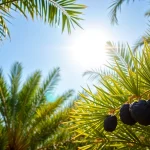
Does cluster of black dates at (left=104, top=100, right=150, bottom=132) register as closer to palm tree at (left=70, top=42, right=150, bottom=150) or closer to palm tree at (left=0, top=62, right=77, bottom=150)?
palm tree at (left=70, top=42, right=150, bottom=150)

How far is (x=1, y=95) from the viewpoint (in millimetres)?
7684

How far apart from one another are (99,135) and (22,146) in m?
6.70

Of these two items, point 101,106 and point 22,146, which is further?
point 22,146

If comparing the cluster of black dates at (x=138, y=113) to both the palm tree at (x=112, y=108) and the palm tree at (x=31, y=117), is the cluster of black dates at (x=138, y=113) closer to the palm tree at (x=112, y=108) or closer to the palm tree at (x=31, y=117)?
the palm tree at (x=112, y=108)

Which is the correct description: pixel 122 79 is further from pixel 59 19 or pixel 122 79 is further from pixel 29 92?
pixel 29 92

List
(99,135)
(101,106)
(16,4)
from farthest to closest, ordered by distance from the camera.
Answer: (16,4), (99,135), (101,106)

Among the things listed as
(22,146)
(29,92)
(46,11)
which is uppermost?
(46,11)

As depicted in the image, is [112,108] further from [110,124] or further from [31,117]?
[31,117]

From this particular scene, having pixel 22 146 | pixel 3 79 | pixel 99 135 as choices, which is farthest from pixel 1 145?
pixel 99 135

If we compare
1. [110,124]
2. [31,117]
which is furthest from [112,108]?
[31,117]

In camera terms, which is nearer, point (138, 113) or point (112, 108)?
point (138, 113)

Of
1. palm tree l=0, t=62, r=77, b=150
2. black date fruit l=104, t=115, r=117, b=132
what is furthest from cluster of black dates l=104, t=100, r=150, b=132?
palm tree l=0, t=62, r=77, b=150

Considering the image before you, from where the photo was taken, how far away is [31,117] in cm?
815

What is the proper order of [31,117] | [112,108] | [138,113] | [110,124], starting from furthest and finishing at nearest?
[31,117] → [112,108] → [110,124] → [138,113]
